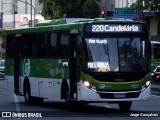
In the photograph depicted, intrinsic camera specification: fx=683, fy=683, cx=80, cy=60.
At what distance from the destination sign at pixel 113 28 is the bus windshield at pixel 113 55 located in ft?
1.09

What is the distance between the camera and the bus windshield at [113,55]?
70.0 ft

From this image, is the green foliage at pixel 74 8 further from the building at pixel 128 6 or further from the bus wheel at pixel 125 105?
the bus wheel at pixel 125 105

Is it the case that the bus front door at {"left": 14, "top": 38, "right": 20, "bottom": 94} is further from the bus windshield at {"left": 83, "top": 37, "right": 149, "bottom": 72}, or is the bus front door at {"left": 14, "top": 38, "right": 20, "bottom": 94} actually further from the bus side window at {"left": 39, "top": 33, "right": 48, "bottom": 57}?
the bus windshield at {"left": 83, "top": 37, "right": 149, "bottom": 72}

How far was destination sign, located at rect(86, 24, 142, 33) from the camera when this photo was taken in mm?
21703

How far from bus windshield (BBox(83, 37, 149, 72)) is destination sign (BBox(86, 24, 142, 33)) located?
33 centimetres

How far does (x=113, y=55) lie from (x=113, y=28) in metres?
0.98

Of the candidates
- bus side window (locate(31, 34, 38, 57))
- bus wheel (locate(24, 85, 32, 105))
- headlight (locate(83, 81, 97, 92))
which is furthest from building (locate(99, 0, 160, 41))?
headlight (locate(83, 81, 97, 92))

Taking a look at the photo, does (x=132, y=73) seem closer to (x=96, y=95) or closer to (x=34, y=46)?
(x=96, y=95)

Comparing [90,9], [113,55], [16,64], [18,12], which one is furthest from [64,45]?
[18,12]

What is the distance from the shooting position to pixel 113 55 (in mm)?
21359

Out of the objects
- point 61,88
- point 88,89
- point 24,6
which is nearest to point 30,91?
point 61,88

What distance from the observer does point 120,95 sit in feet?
69.8

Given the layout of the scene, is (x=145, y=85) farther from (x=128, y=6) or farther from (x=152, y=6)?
(x=128, y=6)

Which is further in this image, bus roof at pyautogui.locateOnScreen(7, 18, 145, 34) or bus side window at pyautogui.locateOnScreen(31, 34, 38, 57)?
bus side window at pyautogui.locateOnScreen(31, 34, 38, 57)
